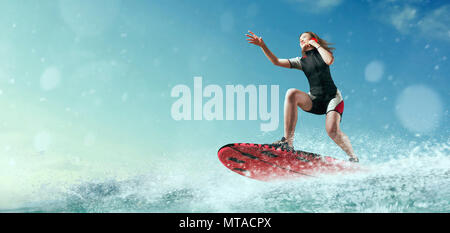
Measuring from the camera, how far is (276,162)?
217 inches

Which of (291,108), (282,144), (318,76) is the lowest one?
(282,144)

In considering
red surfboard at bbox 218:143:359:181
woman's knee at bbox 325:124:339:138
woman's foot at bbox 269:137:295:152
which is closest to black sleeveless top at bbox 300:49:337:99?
woman's knee at bbox 325:124:339:138

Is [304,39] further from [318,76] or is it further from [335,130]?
[335,130]

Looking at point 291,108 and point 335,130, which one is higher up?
point 291,108

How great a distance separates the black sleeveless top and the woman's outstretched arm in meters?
0.36

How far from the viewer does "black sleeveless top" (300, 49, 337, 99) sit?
5.12m

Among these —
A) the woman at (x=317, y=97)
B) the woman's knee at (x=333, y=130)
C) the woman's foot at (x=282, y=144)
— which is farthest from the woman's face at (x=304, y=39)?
the woman's foot at (x=282, y=144)

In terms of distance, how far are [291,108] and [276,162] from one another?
1101 mm

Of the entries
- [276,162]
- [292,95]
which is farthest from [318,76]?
[276,162]

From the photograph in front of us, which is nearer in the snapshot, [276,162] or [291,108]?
[291,108]

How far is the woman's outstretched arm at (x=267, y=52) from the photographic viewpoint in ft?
16.3

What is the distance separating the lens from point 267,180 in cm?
608

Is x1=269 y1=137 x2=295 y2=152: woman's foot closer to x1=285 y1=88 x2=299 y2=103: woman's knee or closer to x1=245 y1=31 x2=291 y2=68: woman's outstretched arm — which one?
x1=285 y1=88 x2=299 y2=103: woman's knee
